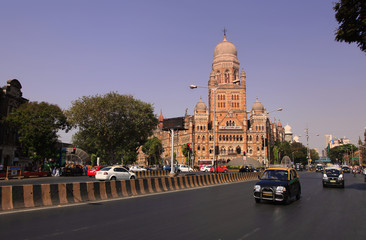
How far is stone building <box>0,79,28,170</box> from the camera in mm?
41125

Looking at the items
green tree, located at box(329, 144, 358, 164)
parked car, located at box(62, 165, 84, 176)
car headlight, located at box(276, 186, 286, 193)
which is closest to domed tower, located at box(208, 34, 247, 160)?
parked car, located at box(62, 165, 84, 176)

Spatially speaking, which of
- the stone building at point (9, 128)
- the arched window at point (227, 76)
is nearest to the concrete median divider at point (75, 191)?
the stone building at point (9, 128)

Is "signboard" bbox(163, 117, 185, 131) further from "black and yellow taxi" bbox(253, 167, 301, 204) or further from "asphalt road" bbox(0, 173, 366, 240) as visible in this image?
"asphalt road" bbox(0, 173, 366, 240)

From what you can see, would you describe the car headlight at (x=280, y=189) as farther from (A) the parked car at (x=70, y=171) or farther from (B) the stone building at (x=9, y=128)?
(B) the stone building at (x=9, y=128)

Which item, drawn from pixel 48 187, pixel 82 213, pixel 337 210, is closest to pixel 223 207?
pixel 337 210

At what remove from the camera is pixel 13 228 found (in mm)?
7855

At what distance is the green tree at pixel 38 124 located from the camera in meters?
37.9

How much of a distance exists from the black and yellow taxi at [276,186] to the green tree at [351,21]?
29.3 feet

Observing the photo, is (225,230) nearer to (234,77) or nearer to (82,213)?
(82,213)

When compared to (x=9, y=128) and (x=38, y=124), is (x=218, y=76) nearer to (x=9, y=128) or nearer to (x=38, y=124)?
(x=9, y=128)

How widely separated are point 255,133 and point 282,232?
98.2 metres

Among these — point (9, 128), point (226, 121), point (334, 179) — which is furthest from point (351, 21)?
point (226, 121)

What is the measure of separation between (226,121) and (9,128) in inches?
2851

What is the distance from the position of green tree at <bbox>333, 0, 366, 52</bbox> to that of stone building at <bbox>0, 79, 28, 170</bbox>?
41.1 meters
